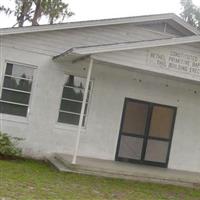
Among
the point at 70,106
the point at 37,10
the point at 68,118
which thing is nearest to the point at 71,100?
the point at 70,106

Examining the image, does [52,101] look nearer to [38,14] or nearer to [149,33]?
[149,33]

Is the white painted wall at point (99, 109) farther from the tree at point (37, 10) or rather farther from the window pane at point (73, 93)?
the tree at point (37, 10)

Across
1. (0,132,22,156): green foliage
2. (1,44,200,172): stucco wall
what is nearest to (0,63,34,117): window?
(1,44,200,172): stucco wall

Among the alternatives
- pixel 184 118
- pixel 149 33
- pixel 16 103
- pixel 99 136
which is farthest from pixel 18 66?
pixel 184 118

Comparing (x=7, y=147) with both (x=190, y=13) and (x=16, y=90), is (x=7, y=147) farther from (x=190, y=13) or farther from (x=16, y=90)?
(x=190, y=13)

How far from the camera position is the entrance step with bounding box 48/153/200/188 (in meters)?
13.2

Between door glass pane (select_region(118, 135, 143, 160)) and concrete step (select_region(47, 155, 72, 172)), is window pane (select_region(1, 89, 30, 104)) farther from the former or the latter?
door glass pane (select_region(118, 135, 143, 160))

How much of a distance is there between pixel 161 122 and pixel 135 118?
975 millimetres

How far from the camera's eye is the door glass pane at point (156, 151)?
53.2ft

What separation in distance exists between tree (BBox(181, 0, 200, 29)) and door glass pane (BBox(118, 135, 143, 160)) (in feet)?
84.7

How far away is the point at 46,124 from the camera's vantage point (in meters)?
15.1

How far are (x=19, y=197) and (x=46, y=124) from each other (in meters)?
6.33

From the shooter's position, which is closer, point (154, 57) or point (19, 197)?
point (19, 197)

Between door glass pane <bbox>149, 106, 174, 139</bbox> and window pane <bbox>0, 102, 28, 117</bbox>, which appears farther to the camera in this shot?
door glass pane <bbox>149, 106, 174, 139</bbox>
